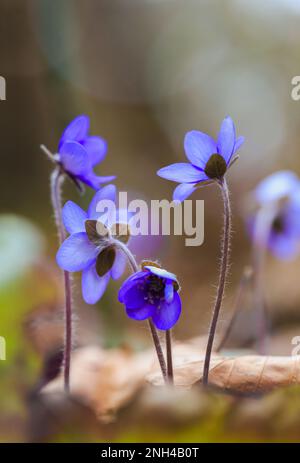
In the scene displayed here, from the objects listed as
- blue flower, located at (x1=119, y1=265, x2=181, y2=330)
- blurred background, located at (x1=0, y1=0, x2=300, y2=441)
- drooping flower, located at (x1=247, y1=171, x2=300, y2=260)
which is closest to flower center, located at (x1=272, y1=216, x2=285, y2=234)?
drooping flower, located at (x1=247, y1=171, x2=300, y2=260)

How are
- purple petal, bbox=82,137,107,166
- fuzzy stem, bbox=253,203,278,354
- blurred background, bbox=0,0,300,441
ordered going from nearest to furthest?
purple petal, bbox=82,137,107,166 < fuzzy stem, bbox=253,203,278,354 < blurred background, bbox=0,0,300,441

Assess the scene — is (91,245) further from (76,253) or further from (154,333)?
(154,333)

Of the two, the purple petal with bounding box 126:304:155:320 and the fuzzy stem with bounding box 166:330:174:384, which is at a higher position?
A: the purple petal with bounding box 126:304:155:320

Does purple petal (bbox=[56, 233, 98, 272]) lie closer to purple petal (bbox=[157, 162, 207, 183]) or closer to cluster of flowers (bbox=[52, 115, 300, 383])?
cluster of flowers (bbox=[52, 115, 300, 383])

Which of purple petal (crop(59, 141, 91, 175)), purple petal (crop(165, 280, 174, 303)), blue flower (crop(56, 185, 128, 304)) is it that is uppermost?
purple petal (crop(59, 141, 91, 175))

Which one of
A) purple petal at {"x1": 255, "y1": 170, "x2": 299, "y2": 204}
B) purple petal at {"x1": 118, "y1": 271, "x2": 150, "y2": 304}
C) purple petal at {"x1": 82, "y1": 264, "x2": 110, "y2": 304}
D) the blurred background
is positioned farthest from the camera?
the blurred background

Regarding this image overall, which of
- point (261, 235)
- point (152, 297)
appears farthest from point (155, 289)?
point (261, 235)

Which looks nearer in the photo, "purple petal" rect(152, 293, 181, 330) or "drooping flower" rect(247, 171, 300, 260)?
"purple petal" rect(152, 293, 181, 330)
